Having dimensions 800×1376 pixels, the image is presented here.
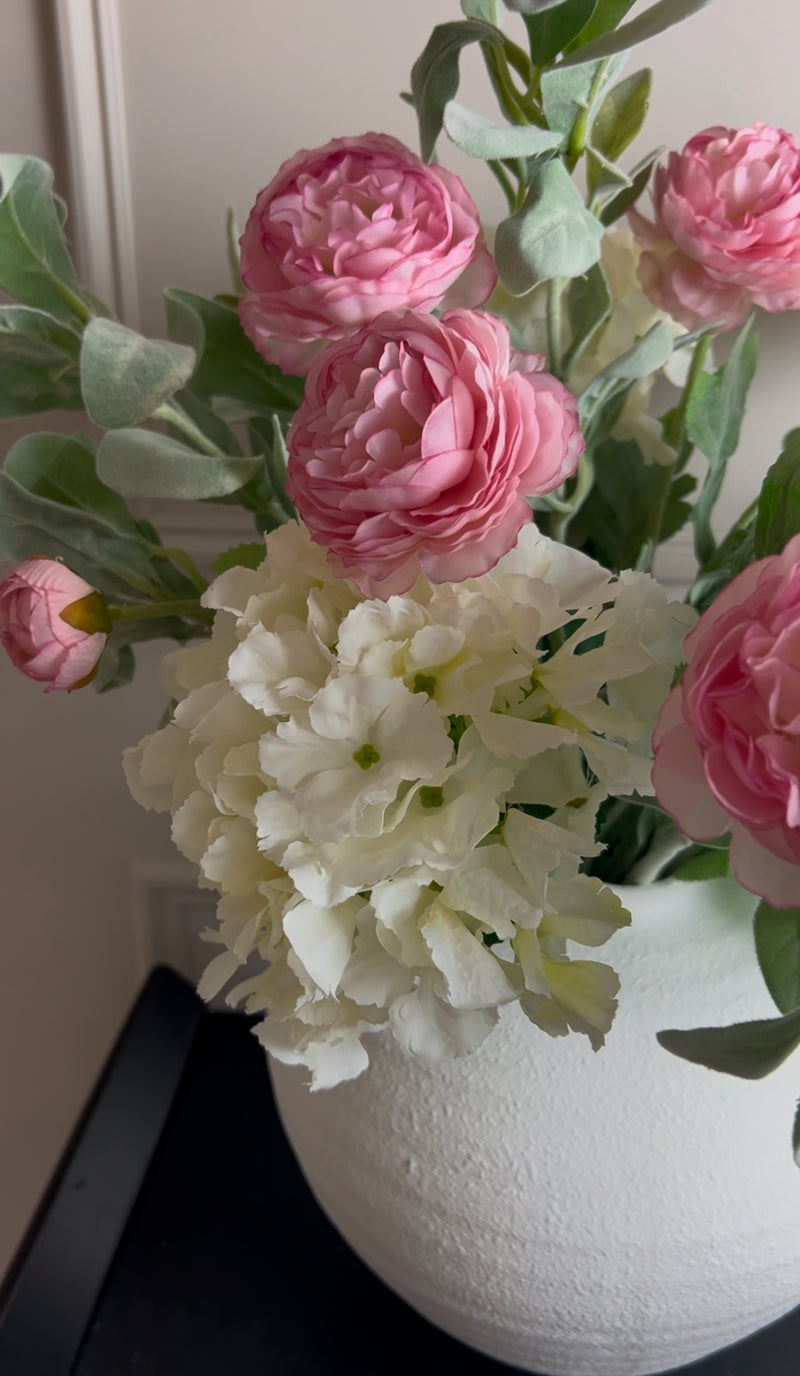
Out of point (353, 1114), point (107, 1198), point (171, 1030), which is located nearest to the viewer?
point (353, 1114)

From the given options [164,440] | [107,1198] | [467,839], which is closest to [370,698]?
[467,839]

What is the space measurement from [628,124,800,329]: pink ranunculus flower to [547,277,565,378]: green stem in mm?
42

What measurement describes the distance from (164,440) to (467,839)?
20 cm

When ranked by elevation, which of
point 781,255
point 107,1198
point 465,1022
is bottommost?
point 107,1198

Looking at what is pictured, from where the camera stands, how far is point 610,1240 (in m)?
0.40

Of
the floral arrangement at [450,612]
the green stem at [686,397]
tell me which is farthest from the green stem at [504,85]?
the green stem at [686,397]

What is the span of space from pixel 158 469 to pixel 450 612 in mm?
129

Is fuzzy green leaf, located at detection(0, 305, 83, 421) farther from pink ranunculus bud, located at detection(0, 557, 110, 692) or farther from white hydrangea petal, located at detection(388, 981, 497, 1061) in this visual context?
white hydrangea petal, located at detection(388, 981, 497, 1061)

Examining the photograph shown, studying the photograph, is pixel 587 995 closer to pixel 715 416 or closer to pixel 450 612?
pixel 450 612

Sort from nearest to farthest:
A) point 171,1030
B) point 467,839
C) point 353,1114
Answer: point 467,839
point 353,1114
point 171,1030

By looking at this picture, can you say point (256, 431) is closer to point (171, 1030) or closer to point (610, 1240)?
point (610, 1240)

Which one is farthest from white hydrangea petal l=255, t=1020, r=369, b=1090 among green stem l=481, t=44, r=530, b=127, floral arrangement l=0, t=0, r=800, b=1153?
green stem l=481, t=44, r=530, b=127

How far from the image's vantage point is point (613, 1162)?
393 mm

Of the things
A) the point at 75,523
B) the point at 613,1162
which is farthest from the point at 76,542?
the point at 613,1162
